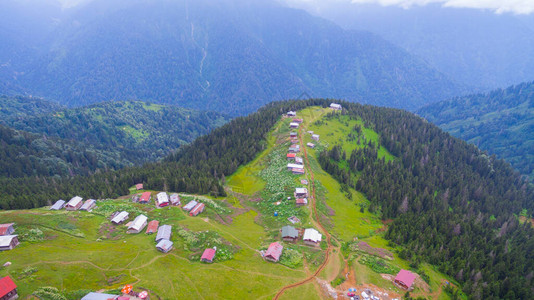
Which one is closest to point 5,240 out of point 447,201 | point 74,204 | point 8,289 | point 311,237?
point 8,289

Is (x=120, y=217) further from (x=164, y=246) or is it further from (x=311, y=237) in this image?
(x=311, y=237)

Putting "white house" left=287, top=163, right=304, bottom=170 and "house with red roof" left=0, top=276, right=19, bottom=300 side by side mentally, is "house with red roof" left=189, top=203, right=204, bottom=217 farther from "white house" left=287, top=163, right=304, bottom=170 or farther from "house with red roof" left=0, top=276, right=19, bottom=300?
"house with red roof" left=0, top=276, right=19, bottom=300

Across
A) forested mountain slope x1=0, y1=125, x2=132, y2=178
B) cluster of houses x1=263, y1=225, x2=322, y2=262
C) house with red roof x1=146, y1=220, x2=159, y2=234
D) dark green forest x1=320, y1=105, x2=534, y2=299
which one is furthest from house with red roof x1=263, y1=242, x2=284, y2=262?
forested mountain slope x1=0, y1=125, x2=132, y2=178

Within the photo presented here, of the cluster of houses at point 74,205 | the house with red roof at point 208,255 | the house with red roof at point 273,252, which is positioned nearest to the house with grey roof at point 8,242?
the cluster of houses at point 74,205

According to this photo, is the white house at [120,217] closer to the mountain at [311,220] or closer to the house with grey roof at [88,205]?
the mountain at [311,220]

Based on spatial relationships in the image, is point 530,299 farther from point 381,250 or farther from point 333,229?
point 333,229
